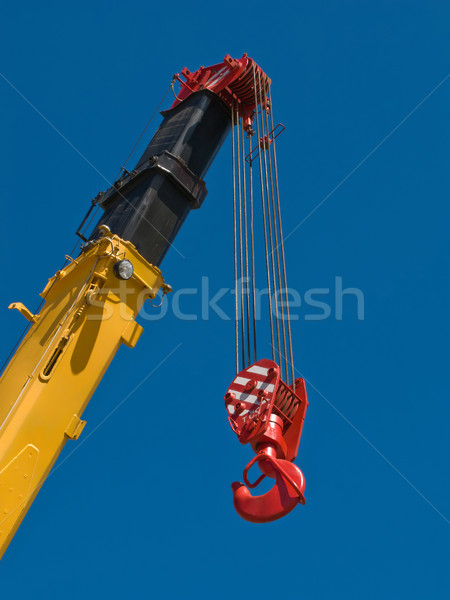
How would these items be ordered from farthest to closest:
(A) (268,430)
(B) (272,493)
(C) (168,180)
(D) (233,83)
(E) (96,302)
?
(D) (233,83) → (C) (168,180) → (E) (96,302) → (A) (268,430) → (B) (272,493)

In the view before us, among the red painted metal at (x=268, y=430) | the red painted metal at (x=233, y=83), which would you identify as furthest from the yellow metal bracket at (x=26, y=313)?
the red painted metal at (x=233, y=83)

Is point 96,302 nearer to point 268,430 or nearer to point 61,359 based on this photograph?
point 61,359

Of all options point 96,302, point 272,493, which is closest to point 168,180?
point 96,302

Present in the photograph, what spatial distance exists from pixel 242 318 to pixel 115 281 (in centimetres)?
159

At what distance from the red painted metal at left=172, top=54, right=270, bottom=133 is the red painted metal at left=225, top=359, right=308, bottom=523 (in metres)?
4.29

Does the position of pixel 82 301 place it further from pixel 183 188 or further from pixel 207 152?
pixel 207 152

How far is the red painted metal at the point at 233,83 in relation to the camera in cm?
873

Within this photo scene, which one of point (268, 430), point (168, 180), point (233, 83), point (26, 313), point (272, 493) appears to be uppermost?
point (233, 83)

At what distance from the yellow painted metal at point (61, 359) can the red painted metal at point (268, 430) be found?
1363 millimetres

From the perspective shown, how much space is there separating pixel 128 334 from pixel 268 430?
185 centimetres

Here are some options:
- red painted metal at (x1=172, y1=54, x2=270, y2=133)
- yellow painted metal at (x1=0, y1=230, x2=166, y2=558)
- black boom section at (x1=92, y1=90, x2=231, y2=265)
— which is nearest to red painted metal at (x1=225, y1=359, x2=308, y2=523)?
yellow painted metal at (x1=0, y1=230, x2=166, y2=558)

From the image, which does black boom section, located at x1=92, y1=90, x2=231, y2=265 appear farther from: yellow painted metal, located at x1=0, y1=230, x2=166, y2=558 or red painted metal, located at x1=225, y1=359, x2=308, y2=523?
red painted metal, located at x1=225, y1=359, x2=308, y2=523

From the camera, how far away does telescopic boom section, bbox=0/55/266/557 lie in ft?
18.3

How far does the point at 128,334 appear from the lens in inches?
258
